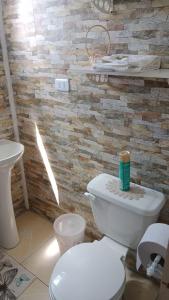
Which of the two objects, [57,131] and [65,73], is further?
[57,131]

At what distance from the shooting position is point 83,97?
5.04 ft

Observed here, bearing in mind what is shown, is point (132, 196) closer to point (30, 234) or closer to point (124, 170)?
point (124, 170)

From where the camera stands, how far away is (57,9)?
1439 millimetres

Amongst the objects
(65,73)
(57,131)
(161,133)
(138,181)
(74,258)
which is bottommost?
(74,258)

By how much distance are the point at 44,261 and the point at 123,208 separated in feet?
2.98

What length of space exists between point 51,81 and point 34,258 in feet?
4.39

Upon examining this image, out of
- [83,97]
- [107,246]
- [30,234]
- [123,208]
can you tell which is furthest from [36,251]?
[83,97]

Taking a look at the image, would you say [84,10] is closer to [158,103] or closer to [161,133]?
[158,103]

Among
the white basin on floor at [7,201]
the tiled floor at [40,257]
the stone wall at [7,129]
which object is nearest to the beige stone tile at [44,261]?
the tiled floor at [40,257]

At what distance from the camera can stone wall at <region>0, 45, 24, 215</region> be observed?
192cm

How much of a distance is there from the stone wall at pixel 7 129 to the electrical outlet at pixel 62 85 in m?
0.52

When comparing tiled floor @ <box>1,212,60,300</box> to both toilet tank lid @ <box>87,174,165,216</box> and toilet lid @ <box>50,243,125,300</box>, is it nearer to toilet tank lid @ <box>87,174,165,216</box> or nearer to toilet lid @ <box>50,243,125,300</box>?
toilet lid @ <box>50,243,125,300</box>

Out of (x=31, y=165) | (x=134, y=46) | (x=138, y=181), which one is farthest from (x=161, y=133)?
(x=31, y=165)

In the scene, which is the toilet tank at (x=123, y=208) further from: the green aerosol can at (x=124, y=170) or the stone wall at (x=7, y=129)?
the stone wall at (x=7, y=129)
